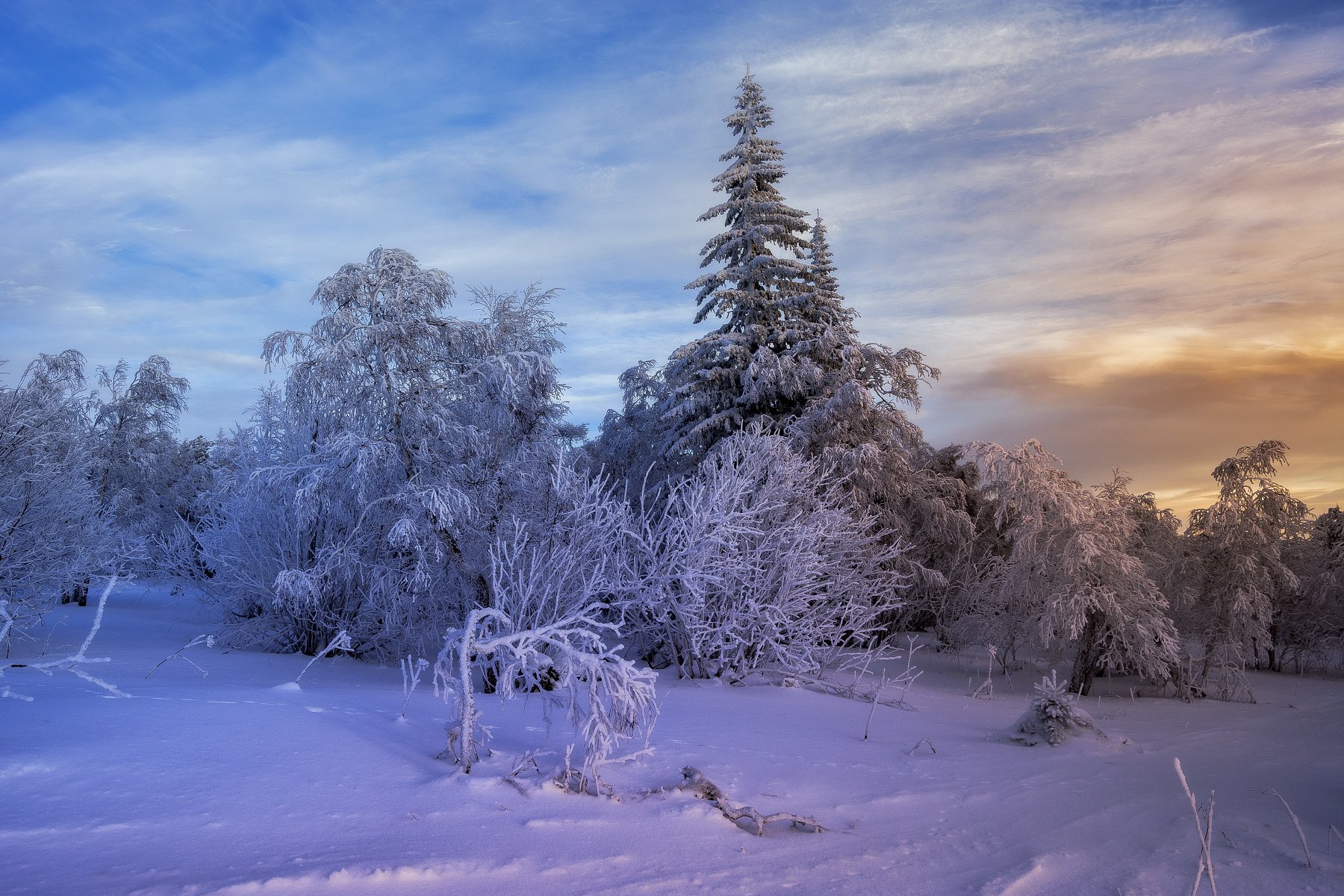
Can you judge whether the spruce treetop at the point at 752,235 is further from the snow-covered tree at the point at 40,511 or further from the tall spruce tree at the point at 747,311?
the snow-covered tree at the point at 40,511

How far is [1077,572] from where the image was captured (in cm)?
1513

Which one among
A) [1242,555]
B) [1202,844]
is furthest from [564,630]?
[1242,555]

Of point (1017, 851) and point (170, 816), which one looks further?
point (1017, 851)

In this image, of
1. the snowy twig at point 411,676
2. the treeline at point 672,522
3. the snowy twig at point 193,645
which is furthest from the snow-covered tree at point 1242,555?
the snowy twig at point 193,645

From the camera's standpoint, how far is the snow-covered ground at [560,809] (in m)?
4.20

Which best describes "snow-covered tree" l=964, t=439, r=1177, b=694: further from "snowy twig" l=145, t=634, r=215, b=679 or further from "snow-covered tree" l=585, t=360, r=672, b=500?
"snowy twig" l=145, t=634, r=215, b=679

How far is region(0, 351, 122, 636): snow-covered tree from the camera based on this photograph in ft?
43.3

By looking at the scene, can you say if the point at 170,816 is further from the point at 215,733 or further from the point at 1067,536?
the point at 1067,536

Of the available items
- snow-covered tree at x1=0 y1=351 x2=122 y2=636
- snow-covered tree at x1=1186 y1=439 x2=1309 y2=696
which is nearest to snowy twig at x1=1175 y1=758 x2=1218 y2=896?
snow-covered tree at x1=1186 y1=439 x2=1309 y2=696

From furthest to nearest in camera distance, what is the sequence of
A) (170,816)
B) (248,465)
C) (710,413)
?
1. (710,413)
2. (248,465)
3. (170,816)

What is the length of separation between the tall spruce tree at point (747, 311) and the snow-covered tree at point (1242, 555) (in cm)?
911

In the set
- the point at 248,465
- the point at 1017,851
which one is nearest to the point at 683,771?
the point at 1017,851

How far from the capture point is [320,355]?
1316 cm

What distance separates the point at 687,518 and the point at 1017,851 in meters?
7.97
